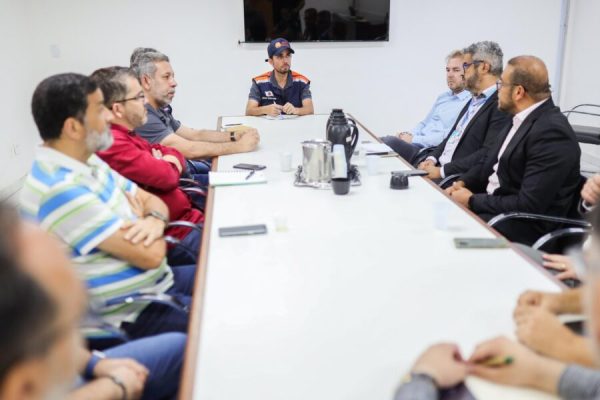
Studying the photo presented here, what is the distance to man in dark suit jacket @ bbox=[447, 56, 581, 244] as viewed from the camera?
2402 millimetres

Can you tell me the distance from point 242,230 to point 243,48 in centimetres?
435

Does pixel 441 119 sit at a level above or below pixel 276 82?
below

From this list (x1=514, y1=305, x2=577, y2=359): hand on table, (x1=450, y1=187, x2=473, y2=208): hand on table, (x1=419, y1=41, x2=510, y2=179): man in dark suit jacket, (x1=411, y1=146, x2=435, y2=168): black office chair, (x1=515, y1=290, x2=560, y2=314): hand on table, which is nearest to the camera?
(x1=514, y1=305, x2=577, y2=359): hand on table

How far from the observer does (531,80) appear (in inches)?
102

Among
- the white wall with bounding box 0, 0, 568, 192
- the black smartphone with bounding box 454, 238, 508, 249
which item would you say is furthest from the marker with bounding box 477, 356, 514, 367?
the white wall with bounding box 0, 0, 568, 192

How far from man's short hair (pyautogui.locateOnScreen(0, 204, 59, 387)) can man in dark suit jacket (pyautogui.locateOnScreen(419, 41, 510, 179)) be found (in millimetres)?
3028

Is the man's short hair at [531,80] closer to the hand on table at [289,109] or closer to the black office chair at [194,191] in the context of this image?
the black office chair at [194,191]

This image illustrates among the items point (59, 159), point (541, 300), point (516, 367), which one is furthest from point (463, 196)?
point (59, 159)

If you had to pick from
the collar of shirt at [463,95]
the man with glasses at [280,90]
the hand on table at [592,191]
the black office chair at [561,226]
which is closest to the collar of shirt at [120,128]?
the black office chair at [561,226]

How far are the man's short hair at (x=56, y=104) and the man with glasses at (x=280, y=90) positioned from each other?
2.86 m

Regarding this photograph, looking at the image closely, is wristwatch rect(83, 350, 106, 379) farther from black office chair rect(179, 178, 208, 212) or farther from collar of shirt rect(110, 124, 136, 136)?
black office chair rect(179, 178, 208, 212)

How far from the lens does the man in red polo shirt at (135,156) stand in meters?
2.36

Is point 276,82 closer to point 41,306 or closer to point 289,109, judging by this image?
point 289,109

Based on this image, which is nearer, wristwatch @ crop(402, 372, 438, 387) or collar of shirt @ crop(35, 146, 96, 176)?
wristwatch @ crop(402, 372, 438, 387)
